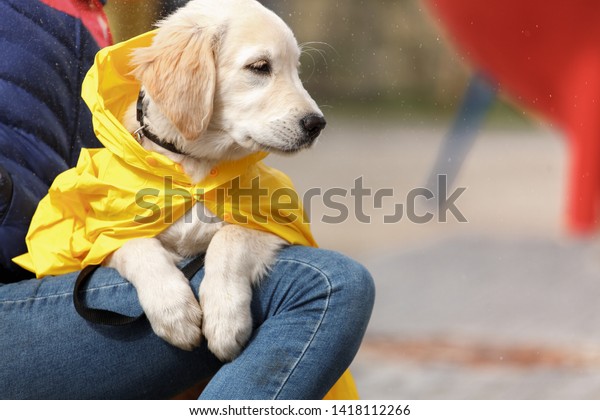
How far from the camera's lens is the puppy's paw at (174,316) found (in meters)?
1.35

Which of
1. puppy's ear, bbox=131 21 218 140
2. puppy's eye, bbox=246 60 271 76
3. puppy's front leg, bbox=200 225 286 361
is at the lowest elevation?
puppy's front leg, bbox=200 225 286 361

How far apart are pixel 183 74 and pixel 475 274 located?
9.80 feet

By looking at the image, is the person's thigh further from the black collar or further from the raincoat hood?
the black collar

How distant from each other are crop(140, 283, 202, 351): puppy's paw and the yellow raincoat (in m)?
0.16

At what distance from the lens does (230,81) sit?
5.27ft

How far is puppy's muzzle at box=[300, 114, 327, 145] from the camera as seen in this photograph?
1.58 metres

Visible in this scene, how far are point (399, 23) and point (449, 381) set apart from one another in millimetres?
1450

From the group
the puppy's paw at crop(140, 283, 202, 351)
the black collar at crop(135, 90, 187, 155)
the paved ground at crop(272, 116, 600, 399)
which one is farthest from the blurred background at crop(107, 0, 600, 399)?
the puppy's paw at crop(140, 283, 202, 351)

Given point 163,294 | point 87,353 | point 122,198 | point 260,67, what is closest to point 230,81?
point 260,67

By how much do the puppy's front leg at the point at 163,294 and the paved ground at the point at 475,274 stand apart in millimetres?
1138

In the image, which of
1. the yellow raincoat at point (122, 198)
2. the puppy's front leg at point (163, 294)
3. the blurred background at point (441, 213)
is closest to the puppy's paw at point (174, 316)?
the puppy's front leg at point (163, 294)

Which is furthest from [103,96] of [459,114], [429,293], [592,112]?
[429,293]

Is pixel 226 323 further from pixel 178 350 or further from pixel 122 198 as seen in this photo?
pixel 122 198

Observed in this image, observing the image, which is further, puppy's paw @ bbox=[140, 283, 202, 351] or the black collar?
the black collar
